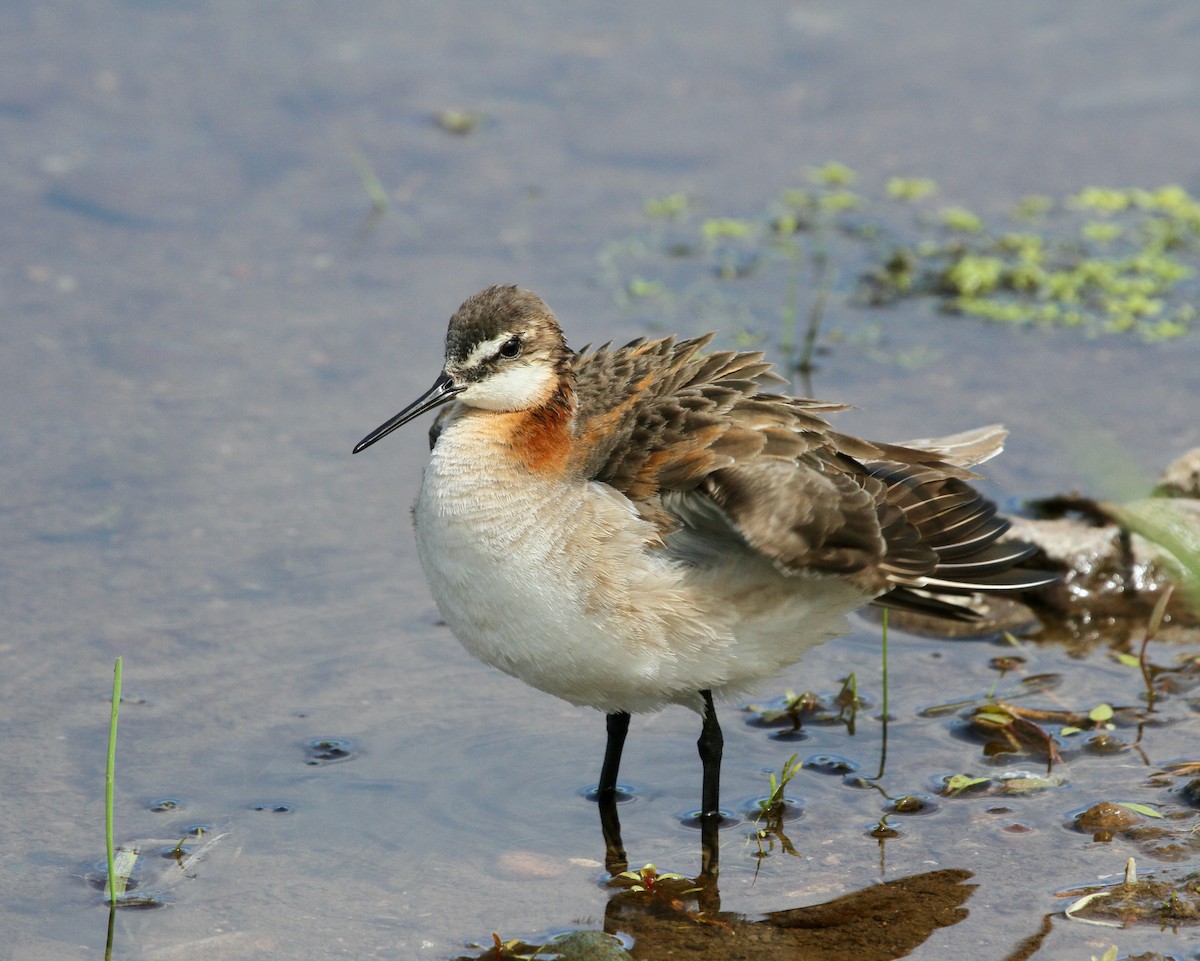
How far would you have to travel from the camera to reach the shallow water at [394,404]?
20.5 ft

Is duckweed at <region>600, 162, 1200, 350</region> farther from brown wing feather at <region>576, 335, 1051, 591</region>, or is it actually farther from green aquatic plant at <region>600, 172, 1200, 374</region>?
brown wing feather at <region>576, 335, 1051, 591</region>

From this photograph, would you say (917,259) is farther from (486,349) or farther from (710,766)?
(710,766)

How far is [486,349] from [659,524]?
1001 millimetres

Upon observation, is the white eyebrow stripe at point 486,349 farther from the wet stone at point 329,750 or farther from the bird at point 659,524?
the wet stone at point 329,750

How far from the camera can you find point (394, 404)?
9578mm

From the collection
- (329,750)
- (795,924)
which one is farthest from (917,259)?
(795,924)

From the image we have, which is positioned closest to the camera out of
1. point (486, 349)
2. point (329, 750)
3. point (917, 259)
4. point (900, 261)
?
point (486, 349)

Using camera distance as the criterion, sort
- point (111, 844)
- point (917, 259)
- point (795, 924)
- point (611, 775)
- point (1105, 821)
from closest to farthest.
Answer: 1. point (111, 844)
2. point (795, 924)
3. point (1105, 821)
4. point (611, 775)
5. point (917, 259)

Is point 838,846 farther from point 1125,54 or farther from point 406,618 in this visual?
point 1125,54

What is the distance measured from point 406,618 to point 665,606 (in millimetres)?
2309

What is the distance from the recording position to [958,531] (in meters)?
6.44

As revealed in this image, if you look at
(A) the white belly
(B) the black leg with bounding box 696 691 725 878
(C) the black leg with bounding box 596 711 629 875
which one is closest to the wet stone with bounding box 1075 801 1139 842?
(A) the white belly

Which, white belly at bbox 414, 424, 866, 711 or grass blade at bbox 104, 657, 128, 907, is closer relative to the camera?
grass blade at bbox 104, 657, 128, 907

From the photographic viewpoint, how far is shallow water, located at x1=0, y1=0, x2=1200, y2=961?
6234mm
